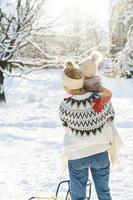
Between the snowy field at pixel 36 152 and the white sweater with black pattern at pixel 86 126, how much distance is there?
48 cm

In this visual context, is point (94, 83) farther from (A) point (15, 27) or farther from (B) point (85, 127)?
(A) point (15, 27)

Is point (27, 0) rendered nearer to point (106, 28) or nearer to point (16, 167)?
point (106, 28)

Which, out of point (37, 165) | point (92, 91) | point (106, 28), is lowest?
point (106, 28)

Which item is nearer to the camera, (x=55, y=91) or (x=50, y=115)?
(x=50, y=115)

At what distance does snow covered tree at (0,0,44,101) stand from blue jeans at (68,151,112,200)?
1709 cm

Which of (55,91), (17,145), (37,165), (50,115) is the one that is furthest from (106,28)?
(37,165)

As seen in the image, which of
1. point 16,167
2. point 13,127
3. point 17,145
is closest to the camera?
point 16,167

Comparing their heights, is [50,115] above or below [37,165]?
below

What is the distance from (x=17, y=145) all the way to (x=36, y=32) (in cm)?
1223

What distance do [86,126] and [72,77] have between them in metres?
0.46

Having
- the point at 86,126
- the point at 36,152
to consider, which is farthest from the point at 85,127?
the point at 36,152

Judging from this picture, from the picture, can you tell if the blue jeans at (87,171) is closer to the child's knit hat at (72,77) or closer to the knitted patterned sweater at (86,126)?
the knitted patterned sweater at (86,126)

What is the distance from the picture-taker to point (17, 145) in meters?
11.5

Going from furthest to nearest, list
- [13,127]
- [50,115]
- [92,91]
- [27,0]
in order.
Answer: [27,0] < [50,115] < [13,127] < [92,91]
